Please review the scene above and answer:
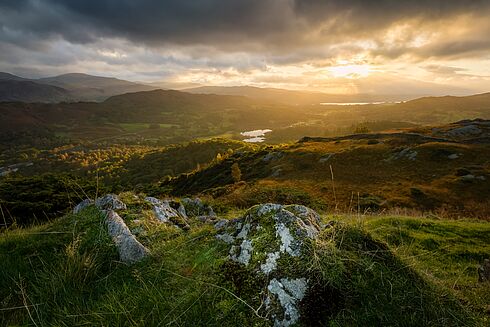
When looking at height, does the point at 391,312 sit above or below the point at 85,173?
above

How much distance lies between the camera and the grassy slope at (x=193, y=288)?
350 cm

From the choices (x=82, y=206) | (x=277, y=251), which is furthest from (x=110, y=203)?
(x=277, y=251)

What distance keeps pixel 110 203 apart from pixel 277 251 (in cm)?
469

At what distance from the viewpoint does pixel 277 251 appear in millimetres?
4176

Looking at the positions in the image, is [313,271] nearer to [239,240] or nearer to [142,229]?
[239,240]

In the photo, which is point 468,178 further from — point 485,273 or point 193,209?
point 193,209

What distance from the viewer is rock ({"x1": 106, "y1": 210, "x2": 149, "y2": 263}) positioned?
4926mm

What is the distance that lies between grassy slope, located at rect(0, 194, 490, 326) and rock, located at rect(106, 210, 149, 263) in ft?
0.46

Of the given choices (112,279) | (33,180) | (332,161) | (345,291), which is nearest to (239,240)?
(345,291)

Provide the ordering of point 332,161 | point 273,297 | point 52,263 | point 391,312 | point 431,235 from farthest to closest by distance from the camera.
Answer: point 332,161, point 431,235, point 52,263, point 273,297, point 391,312

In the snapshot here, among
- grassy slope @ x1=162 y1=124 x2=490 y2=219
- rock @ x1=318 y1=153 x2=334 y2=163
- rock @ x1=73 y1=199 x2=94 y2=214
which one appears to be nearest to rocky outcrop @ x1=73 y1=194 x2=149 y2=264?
rock @ x1=73 y1=199 x2=94 y2=214

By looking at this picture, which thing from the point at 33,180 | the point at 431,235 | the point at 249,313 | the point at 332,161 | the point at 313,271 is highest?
the point at 313,271

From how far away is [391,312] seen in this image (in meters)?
3.44

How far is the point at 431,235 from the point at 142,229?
52.6 ft
